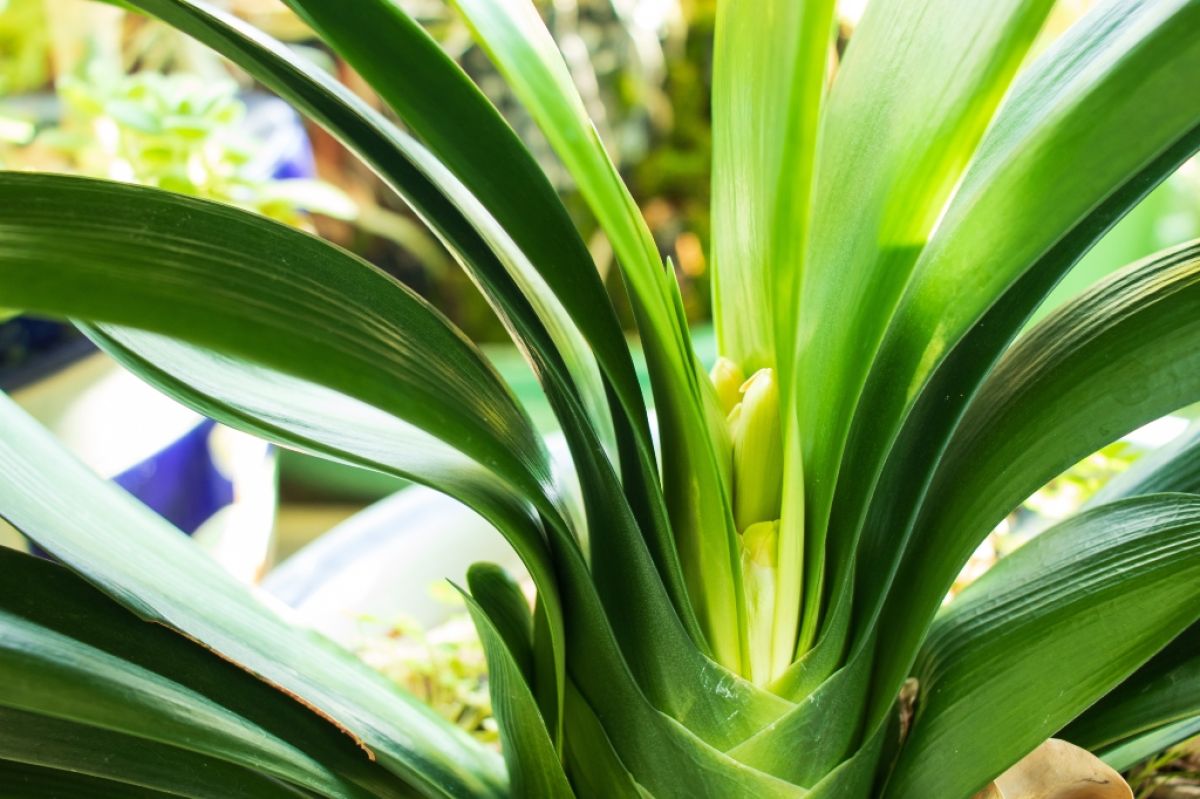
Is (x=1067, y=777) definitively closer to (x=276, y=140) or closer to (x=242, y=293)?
(x=242, y=293)

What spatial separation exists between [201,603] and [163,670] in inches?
1.0

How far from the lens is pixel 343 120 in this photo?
0.89ft

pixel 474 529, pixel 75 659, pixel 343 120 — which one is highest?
pixel 474 529

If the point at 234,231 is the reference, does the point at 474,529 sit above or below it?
above

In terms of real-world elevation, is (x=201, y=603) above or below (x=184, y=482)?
below

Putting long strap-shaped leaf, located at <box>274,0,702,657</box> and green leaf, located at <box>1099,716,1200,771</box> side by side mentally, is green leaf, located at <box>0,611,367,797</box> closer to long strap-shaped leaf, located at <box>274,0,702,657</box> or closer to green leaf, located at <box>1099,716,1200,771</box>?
long strap-shaped leaf, located at <box>274,0,702,657</box>

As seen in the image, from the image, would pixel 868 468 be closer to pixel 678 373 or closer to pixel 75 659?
pixel 678 373

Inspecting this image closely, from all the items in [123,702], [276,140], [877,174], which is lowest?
[123,702]

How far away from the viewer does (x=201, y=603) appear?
31 cm

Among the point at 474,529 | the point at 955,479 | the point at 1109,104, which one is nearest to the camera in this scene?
the point at 1109,104

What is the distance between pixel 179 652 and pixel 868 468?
0.20 meters

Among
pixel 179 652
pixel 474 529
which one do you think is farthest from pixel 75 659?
pixel 474 529

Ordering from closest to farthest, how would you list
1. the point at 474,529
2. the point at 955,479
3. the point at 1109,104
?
the point at 1109,104 < the point at 955,479 < the point at 474,529

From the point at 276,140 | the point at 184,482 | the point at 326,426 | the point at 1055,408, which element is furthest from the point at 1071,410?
the point at 276,140
